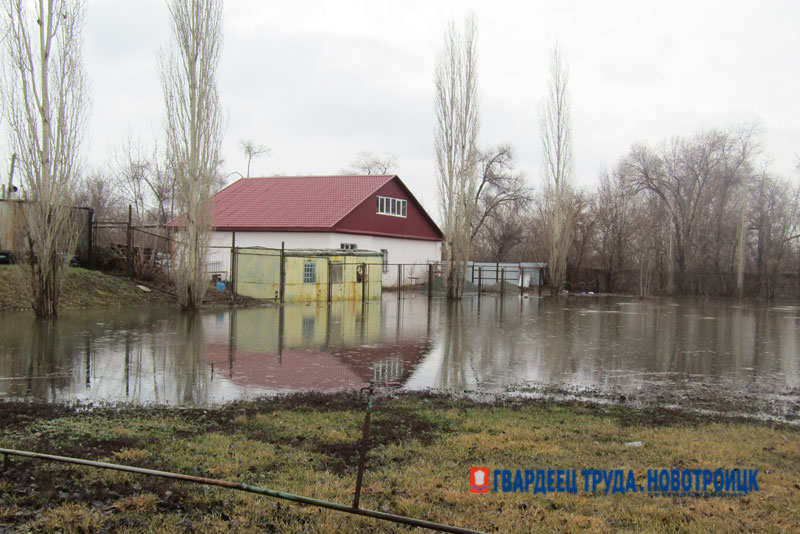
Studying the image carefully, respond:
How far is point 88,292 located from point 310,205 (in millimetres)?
17522

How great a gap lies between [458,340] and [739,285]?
3200cm

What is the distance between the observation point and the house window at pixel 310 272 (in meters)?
25.5

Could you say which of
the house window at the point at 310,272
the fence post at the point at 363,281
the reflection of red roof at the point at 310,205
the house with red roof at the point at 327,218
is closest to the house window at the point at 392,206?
the house with red roof at the point at 327,218

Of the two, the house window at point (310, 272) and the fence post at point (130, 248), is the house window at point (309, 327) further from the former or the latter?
the fence post at point (130, 248)

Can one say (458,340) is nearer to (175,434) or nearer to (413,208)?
(175,434)

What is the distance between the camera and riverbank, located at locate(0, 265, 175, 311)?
1827 cm

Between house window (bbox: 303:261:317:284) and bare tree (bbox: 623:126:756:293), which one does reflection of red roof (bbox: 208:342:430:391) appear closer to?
house window (bbox: 303:261:317:284)

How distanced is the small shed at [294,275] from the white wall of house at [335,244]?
5048 mm

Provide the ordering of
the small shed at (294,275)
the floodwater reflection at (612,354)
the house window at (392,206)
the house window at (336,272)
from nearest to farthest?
the floodwater reflection at (612,354)
the small shed at (294,275)
the house window at (336,272)
the house window at (392,206)

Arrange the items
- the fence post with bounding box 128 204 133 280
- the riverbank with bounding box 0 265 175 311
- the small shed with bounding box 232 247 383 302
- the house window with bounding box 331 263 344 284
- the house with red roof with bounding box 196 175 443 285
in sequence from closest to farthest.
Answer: the riverbank with bounding box 0 265 175 311, the fence post with bounding box 128 204 133 280, the small shed with bounding box 232 247 383 302, the house window with bounding box 331 263 344 284, the house with red roof with bounding box 196 175 443 285

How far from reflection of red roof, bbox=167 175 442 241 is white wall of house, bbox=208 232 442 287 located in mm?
395

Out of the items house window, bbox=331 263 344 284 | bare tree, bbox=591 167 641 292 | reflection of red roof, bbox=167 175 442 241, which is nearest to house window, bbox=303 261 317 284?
house window, bbox=331 263 344 284

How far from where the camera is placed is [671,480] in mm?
5152

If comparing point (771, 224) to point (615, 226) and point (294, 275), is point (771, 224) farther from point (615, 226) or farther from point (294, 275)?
point (294, 275)
